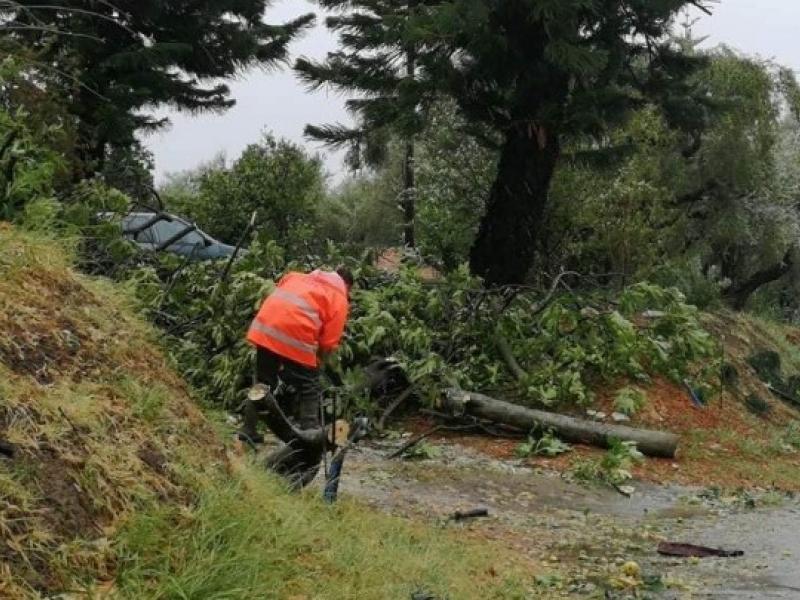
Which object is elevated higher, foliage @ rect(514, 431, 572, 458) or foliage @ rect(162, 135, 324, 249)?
foliage @ rect(162, 135, 324, 249)

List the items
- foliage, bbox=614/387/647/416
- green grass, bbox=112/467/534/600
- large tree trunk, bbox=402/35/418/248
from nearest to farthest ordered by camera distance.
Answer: green grass, bbox=112/467/534/600 < foliage, bbox=614/387/647/416 < large tree trunk, bbox=402/35/418/248

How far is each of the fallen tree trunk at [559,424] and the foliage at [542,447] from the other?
0.57 ft

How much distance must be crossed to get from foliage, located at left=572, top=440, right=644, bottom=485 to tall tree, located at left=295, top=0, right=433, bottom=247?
5.36 m

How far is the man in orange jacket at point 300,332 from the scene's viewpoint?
20.8 feet

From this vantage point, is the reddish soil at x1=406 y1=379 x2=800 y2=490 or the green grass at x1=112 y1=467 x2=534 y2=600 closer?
the green grass at x1=112 y1=467 x2=534 y2=600

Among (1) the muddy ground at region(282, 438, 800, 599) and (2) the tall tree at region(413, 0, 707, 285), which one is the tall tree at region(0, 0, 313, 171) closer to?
(2) the tall tree at region(413, 0, 707, 285)

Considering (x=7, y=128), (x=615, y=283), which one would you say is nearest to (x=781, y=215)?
(x=615, y=283)

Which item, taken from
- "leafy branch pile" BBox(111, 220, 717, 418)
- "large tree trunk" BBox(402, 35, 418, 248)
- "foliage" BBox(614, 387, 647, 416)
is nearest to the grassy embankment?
"leafy branch pile" BBox(111, 220, 717, 418)

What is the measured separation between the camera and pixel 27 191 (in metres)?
5.78

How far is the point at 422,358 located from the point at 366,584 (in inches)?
238

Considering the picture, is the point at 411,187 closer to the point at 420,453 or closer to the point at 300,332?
the point at 420,453

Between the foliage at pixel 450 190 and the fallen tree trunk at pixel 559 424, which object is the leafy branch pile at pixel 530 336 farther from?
the foliage at pixel 450 190

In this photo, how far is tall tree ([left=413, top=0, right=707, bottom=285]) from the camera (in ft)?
39.9

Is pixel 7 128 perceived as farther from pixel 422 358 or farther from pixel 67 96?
pixel 67 96
